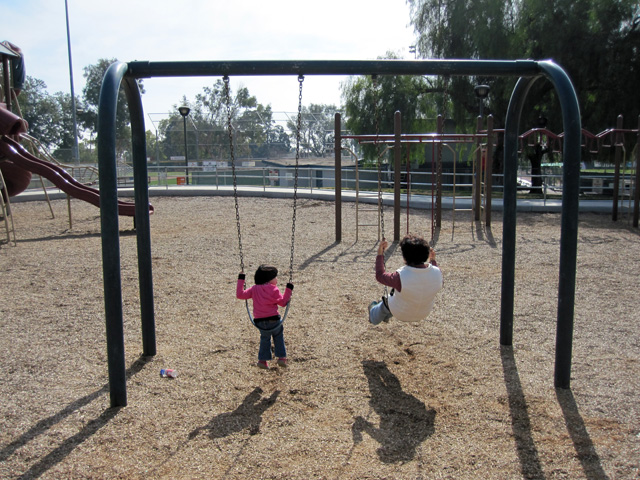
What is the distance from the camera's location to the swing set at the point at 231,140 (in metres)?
3.31

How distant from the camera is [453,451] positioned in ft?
9.37

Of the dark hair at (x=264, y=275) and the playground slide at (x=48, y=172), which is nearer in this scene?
the dark hair at (x=264, y=275)

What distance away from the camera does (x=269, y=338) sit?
3.89 m

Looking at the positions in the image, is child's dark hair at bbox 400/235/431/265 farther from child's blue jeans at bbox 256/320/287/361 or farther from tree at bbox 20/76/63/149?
tree at bbox 20/76/63/149

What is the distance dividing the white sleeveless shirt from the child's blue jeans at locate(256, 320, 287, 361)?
34.3 inches

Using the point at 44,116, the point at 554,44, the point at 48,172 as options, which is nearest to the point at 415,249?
the point at 48,172

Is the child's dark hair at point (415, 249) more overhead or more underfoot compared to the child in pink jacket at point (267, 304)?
more overhead

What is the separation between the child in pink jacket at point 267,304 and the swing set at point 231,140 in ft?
2.85

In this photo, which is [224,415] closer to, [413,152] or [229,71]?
[229,71]

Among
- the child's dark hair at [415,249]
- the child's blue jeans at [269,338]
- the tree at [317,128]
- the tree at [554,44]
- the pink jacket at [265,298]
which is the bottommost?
the child's blue jeans at [269,338]

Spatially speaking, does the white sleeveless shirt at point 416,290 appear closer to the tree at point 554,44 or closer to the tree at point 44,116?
the tree at point 554,44

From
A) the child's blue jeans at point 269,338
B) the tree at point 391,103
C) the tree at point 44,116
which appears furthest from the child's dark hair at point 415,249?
the tree at point 44,116

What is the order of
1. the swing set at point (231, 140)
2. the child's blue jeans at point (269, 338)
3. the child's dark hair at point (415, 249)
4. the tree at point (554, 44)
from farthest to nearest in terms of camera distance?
1. the tree at point (554, 44)
2. the child's blue jeans at point (269, 338)
3. the child's dark hair at point (415, 249)
4. the swing set at point (231, 140)

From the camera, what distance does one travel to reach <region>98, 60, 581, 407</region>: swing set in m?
3.31
